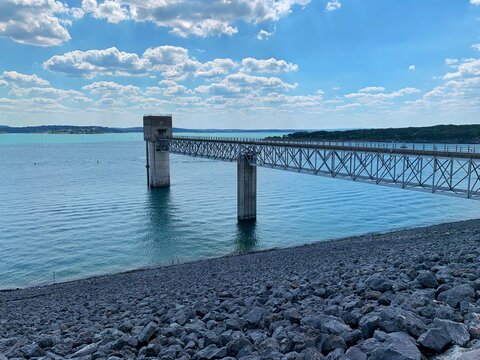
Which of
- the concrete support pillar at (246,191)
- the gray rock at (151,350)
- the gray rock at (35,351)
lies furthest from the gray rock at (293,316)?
the concrete support pillar at (246,191)

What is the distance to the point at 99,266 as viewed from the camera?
2802 centimetres

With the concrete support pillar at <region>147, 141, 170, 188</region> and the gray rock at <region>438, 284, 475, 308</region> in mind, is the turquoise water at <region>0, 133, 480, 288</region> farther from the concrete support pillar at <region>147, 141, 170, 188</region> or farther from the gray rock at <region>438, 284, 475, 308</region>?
the gray rock at <region>438, 284, 475, 308</region>

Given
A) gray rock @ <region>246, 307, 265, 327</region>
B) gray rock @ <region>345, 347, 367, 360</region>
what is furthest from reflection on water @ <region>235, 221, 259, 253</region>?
gray rock @ <region>345, 347, 367, 360</region>

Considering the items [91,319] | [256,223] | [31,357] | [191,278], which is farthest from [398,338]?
[256,223]

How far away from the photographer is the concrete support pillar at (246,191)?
42.4 metres

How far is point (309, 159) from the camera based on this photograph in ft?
Answer: 131

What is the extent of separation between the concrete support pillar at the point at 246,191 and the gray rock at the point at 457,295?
34465 mm

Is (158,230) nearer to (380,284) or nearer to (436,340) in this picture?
(380,284)

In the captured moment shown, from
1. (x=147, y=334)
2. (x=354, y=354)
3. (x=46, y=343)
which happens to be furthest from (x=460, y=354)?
(x=46, y=343)

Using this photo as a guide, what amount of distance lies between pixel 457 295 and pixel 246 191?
120 ft

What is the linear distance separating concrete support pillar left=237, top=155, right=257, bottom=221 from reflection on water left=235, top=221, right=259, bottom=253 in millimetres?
1444

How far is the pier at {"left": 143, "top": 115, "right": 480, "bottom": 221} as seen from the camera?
29.4 metres

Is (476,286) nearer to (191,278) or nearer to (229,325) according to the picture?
(229,325)

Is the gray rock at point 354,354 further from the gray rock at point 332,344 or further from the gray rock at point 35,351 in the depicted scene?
the gray rock at point 35,351
